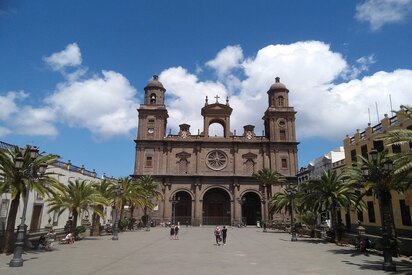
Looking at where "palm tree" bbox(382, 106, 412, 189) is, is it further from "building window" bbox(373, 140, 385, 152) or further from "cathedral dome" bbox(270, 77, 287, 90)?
→ "cathedral dome" bbox(270, 77, 287, 90)

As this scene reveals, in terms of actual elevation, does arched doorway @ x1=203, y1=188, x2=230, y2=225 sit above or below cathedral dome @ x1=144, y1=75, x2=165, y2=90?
below

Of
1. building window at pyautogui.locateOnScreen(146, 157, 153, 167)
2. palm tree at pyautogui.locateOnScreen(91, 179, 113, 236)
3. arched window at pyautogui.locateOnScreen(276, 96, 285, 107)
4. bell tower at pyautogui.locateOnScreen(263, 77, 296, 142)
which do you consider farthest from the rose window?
palm tree at pyautogui.locateOnScreen(91, 179, 113, 236)

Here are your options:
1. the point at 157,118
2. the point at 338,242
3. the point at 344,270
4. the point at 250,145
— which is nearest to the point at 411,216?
the point at 338,242

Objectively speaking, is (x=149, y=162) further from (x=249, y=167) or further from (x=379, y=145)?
(x=379, y=145)

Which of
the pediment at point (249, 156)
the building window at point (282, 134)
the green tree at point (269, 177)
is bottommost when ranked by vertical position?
the green tree at point (269, 177)

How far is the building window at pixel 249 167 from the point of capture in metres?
56.6

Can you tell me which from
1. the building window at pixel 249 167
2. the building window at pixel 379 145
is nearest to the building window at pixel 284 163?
the building window at pixel 249 167

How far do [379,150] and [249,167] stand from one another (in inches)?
1078

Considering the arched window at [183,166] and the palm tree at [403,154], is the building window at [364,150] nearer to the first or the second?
the palm tree at [403,154]

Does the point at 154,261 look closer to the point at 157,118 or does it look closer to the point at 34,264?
the point at 34,264

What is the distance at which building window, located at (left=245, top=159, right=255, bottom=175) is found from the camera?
5662cm

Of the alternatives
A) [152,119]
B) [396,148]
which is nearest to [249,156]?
[152,119]

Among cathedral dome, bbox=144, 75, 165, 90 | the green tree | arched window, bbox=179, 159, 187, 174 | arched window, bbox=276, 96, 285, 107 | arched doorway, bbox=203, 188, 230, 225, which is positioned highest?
cathedral dome, bbox=144, 75, 165, 90

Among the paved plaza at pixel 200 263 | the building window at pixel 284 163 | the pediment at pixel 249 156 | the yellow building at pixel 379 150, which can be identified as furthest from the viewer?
the pediment at pixel 249 156
